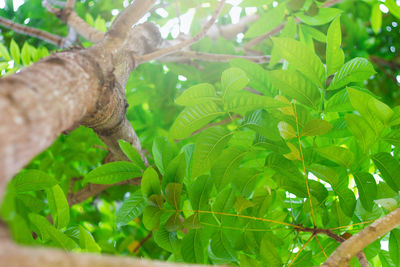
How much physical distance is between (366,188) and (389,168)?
81 mm

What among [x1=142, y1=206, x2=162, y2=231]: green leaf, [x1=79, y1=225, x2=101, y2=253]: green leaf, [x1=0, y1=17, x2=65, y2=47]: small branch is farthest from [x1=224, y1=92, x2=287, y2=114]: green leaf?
[x1=0, y1=17, x2=65, y2=47]: small branch

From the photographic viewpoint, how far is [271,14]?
1.31 metres

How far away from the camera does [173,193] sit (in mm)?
887

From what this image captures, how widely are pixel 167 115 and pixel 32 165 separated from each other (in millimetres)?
917

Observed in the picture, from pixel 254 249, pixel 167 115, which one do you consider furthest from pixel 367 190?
pixel 167 115

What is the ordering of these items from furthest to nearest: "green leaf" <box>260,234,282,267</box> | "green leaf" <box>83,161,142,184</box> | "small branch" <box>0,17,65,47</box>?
"small branch" <box>0,17,65,47</box>
"green leaf" <box>83,161,142,184</box>
"green leaf" <box>260,234,282,267</box>

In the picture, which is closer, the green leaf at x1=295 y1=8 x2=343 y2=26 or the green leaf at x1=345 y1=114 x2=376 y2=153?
the green leaf at x1=345 y1=114 x2=376 y2=153

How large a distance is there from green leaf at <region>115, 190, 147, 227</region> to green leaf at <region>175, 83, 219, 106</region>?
352 millimetres

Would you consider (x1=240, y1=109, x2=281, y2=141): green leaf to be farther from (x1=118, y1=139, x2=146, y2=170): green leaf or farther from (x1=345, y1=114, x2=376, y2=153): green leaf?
(x1=118, y1=139, x2=146, y2=170): green leaf

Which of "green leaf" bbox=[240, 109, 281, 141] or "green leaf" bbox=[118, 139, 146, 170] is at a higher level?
"green leaf" bbox=[240, 109, 281, 141]

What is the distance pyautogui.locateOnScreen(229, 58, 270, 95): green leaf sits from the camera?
3.19 ft

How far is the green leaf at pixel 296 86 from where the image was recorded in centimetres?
89

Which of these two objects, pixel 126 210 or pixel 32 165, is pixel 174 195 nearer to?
pixel 126 210

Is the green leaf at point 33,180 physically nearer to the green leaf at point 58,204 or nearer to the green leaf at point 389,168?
the green leaf at point 58,204
